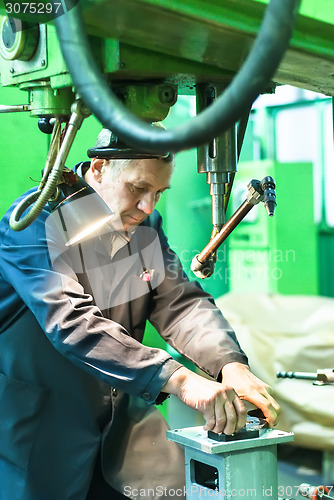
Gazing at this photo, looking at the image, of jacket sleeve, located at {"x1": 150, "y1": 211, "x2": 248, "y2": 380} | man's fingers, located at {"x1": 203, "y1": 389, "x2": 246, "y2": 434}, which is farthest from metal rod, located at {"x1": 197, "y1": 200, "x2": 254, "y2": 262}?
jacket sleeve, located at {"x1": 150, "y1": 211, "x2": 248, "y2": 380}

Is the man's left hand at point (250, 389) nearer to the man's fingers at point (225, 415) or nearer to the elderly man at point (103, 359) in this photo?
the elderly man at point (103, 359)

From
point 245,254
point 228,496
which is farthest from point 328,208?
point 228,496

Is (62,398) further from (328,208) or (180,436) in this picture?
(328,208)

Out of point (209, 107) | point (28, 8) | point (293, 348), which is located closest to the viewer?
point (209, 107)

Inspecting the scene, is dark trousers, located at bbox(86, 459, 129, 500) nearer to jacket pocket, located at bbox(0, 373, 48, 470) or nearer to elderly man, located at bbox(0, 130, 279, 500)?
elderly man, located at bbox(0, 130, 279, 500)

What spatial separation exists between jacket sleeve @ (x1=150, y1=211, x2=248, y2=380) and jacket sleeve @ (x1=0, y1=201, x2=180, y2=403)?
20 centimetres

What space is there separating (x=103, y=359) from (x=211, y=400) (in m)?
0.21

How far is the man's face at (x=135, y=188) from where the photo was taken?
4.39 feet

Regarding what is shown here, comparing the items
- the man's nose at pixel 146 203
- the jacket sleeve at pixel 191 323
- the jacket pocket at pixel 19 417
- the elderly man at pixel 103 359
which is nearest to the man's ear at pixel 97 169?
the elderly man at pixel 103 359

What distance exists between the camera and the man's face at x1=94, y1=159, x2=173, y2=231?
1339 millimetres

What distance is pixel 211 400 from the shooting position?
1056 mm

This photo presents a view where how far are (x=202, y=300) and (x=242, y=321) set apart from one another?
159 centimetres

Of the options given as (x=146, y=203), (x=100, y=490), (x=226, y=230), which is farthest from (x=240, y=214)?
(x=100, y=490)

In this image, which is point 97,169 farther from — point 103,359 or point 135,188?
point 103,359
